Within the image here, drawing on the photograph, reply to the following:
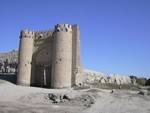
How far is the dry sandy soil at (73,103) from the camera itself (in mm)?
22650

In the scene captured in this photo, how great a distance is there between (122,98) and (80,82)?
9467 mm

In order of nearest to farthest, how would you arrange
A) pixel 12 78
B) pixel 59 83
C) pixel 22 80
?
pixel 59 83 < pixel 22 80 < pixel 12 78

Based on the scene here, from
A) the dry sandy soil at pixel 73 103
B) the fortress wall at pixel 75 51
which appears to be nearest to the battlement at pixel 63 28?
the fortress wall at pixel 75 51

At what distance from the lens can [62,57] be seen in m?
35.3

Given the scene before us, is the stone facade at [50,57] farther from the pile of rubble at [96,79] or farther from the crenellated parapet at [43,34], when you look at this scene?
the pile of rubble at [96,79]

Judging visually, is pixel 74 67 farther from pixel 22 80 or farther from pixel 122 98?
pixel 122 98

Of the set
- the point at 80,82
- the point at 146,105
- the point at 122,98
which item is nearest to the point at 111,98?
the point at 122,98

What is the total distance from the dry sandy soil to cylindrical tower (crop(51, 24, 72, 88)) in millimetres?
4649

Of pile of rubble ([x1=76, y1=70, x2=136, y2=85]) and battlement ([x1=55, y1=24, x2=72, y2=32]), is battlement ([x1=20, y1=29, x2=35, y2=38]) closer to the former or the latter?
battlement ([x1=55, y1=24, x2=72, y2=32])

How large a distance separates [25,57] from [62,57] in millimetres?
6104

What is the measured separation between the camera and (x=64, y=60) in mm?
35281

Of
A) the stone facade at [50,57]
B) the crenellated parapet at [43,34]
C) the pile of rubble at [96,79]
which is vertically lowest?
the pile of rubble at [96,79]

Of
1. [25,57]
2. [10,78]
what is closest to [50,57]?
[25,57]

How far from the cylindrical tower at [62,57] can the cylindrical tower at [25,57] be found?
4480 millimetres
